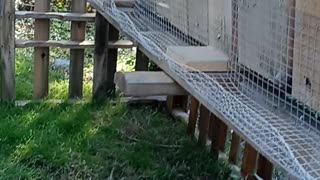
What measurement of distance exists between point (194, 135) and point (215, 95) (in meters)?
2.38

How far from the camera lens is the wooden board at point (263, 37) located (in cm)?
230

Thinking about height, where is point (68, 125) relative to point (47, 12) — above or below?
below

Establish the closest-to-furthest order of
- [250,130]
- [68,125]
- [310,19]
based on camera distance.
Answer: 1. [310,19]
2. [250,130]
3. [68,125]

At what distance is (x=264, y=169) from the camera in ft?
12.7

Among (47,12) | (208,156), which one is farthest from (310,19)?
(47,12)

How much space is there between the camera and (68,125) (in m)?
4.88

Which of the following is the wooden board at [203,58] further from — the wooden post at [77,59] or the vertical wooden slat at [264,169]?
the wooden post at [77,59]

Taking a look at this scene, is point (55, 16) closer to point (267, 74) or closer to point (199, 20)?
point (199, 20)

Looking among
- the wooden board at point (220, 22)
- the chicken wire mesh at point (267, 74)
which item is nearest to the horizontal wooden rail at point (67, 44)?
the chicken wire mesh at point (267, 74)

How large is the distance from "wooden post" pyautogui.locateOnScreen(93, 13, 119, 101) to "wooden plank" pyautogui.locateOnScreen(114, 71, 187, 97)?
2.24 m

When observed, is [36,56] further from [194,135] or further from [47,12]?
[194,135]

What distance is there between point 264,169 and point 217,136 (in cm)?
75

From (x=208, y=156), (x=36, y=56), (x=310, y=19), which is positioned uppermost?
(x=310, y=19)

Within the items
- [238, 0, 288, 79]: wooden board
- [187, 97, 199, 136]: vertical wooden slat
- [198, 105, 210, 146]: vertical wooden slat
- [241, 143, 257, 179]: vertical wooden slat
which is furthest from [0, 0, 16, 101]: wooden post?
[238, 0, 288, 79]: wooden board
